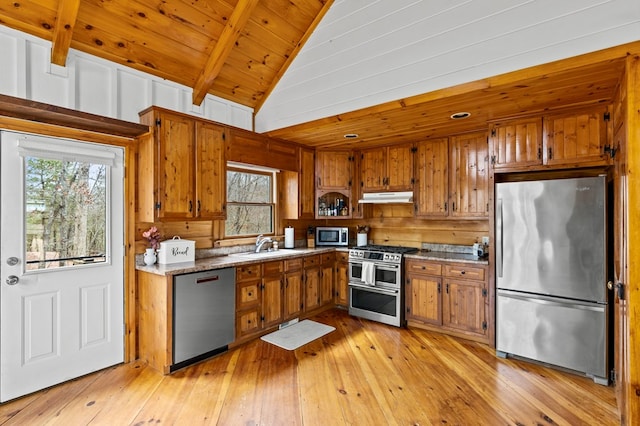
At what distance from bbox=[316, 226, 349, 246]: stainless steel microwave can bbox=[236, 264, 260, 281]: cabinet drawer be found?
5.14 feet

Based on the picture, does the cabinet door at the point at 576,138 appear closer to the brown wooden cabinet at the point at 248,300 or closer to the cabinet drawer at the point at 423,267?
the cabinet drawer at the point at 423,267

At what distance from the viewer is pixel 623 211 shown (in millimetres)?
2223

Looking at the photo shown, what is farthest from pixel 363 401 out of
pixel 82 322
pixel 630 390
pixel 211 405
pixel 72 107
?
pixel 72 107

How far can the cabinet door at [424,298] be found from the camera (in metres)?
3.97

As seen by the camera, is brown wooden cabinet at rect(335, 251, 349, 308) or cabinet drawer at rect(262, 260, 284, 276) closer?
cabinet drawer at rect(262, 260, 284, 276)

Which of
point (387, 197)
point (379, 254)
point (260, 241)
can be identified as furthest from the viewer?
point (387, 197)

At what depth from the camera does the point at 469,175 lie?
13.3 ft

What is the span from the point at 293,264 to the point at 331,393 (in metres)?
1.85

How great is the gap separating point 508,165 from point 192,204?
343 cm

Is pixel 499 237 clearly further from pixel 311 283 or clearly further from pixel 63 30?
pixel 63 30

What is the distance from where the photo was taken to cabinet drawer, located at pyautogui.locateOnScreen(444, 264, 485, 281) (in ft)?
12.1

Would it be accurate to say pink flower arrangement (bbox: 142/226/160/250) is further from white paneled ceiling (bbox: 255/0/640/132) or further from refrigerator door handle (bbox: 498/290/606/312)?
refrigerator door handle (bbox: 498/290/606/312)

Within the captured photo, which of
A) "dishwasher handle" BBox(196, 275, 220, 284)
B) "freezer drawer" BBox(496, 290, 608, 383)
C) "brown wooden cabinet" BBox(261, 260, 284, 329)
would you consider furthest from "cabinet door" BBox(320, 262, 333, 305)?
"freezer drawer" BBox(496, 290, 608, 383)

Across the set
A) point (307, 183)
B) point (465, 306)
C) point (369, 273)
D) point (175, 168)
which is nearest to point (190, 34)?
point (175, 168)
